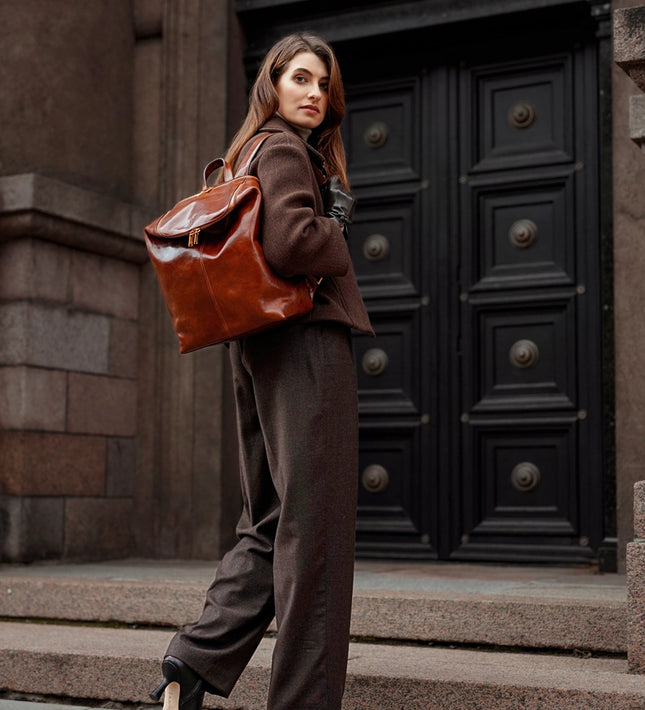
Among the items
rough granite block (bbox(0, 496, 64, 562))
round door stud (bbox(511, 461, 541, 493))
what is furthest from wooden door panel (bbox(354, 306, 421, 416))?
A: rough granite block (bbox(0, 496, 64, 562))

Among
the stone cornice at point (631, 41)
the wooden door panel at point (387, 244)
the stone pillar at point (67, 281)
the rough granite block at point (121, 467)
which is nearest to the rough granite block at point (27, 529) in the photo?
the stone pillar at point (67, 281)

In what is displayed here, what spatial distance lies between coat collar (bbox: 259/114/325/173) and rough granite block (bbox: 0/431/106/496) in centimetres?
379

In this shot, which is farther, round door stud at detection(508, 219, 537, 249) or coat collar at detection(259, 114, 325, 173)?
round door stud at detection(508, 219, 537, 249)

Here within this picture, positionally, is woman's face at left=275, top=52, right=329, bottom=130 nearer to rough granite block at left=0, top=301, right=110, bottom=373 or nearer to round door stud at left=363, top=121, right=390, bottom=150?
rough granite block at left=0, top=301, right=110, bottom=373

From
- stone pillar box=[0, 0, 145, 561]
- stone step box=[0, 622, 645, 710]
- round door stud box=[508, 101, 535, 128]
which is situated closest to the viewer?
stone step box=[0, 622, 645, 710]

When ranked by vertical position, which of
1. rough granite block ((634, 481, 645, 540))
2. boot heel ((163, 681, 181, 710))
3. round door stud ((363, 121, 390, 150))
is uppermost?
round door stud ((363, 121, 390, 150))

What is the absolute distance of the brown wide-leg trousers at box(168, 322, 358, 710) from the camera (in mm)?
3215

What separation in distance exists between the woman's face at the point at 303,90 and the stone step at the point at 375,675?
5.94 ft

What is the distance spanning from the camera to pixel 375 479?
7.26 metres

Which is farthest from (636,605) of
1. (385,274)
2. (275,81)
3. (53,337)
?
(53,337)

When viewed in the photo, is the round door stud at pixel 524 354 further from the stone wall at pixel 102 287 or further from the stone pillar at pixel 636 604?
the stone pillar at pixel 636 604

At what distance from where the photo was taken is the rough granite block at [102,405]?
23.5 ft

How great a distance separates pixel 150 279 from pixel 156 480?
4.18ft

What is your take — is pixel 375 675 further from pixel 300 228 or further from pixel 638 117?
pixel 638 117
